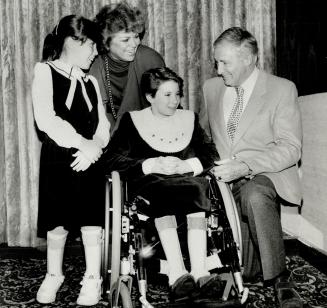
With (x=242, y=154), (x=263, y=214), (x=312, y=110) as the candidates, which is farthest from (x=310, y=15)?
(x=263, y=214)

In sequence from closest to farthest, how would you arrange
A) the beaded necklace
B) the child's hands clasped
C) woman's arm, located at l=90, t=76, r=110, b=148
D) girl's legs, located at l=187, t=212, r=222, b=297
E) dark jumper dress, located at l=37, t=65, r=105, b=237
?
girl's legs, located at l=187, t=212, r=222, b=297 → the child's hands clasped → dark jumper dress, located at l=37, t=65, r=105, b=237 → woman's arm, located at l=90, t=76, r=110, b=148 → the beaded necklace

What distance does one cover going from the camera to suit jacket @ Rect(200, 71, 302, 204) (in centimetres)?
254

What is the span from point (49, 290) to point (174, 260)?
2.56 ft

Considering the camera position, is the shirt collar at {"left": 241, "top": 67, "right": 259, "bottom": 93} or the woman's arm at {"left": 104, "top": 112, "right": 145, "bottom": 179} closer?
the woman's arm at {"left": 104, "top": 112, "right": 145, "bottom": 179}

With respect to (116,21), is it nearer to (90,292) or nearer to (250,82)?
(250,82)

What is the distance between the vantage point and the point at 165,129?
8.49ft

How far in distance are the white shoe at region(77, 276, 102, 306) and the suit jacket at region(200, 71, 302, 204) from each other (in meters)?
1.03

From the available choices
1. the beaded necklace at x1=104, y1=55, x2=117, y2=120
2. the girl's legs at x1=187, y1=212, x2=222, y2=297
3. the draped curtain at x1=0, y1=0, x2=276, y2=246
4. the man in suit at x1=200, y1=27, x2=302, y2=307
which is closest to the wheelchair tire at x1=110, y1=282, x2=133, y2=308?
the girl's legs at x1=187, y1=212, x2=222, y2=297

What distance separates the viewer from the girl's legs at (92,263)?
246cm

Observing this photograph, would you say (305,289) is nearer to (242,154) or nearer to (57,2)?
(242,154)

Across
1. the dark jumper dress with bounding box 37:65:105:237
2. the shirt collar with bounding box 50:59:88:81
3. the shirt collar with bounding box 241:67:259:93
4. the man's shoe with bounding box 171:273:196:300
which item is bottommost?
the man's shoe with bounding box 171:273:196:300

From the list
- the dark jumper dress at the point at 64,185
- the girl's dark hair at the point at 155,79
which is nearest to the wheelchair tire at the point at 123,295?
the dark jumper dress at the point at 64,185

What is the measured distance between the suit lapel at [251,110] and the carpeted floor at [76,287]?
2.96 ft

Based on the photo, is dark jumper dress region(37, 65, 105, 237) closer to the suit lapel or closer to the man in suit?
the man in suit
